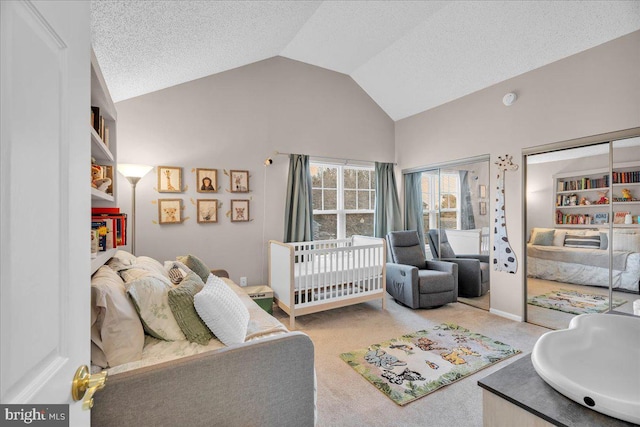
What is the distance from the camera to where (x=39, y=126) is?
0.47 m

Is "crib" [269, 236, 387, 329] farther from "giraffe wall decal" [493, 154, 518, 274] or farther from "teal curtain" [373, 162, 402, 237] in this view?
"giraffe wall decal" [493, 154, 518, 274]

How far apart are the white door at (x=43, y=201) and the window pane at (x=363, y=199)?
13.0 ft

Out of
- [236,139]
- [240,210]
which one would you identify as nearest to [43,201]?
[240,210]

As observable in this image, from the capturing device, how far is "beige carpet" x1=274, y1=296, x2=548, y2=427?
5.61 feet

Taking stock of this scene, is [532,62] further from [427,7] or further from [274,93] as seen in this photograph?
[274,93]

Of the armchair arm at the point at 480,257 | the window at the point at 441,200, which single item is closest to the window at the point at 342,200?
the window at the point at 441,200

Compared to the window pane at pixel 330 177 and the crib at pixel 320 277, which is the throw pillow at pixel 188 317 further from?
the window pane at pixel 330 177

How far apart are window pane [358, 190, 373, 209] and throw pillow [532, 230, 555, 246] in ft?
7.20

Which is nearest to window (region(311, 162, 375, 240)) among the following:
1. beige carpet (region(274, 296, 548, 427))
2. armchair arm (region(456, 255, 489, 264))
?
beige carpet (region(274, 296, 548, 427))

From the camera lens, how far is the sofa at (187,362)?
42.2 inches

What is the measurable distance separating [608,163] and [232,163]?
12.5ft

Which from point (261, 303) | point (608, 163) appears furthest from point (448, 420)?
point (608, 163)

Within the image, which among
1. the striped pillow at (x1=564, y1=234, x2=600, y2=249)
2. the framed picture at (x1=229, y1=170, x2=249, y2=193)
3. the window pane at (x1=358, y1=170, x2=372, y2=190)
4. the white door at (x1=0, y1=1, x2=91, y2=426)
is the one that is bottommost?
the striped pillow at (x1=564, y1=234, x2=600, y2=249)

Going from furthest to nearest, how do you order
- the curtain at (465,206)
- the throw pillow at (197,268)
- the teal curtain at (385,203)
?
the teal curtain at (385,203)
the curtain at (465,206)
the throw pillow at (197,268)
